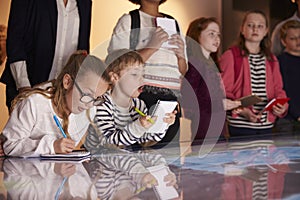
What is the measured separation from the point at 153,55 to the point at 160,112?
0.79 ft

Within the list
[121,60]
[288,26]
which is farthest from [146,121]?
[288,26]

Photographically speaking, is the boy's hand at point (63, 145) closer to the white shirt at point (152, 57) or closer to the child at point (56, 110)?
the child at point (56, 110)

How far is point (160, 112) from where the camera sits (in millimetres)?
1354

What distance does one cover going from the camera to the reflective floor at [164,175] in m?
0.62

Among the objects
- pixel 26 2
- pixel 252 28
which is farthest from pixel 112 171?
pixel 252 28

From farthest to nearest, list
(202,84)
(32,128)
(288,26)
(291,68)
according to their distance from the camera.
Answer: (288,26)
(291,68)
(202,84)
(32,128)

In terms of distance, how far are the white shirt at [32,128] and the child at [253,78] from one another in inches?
33.6

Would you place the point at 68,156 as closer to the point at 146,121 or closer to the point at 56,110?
the point at 56,110

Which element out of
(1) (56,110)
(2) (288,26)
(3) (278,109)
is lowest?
(3) (278,109)

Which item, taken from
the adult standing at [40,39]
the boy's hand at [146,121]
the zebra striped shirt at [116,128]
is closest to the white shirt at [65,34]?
the adult standing at [40,39]

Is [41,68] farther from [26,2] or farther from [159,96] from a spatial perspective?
[159,96]

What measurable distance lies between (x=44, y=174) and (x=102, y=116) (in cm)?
52

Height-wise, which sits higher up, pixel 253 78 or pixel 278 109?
pixel 253 78

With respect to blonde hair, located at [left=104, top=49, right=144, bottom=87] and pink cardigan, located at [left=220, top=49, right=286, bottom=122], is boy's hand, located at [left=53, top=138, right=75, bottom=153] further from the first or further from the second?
pink cardigan, located at [left=220, top=49, right=286, bottom=122]
